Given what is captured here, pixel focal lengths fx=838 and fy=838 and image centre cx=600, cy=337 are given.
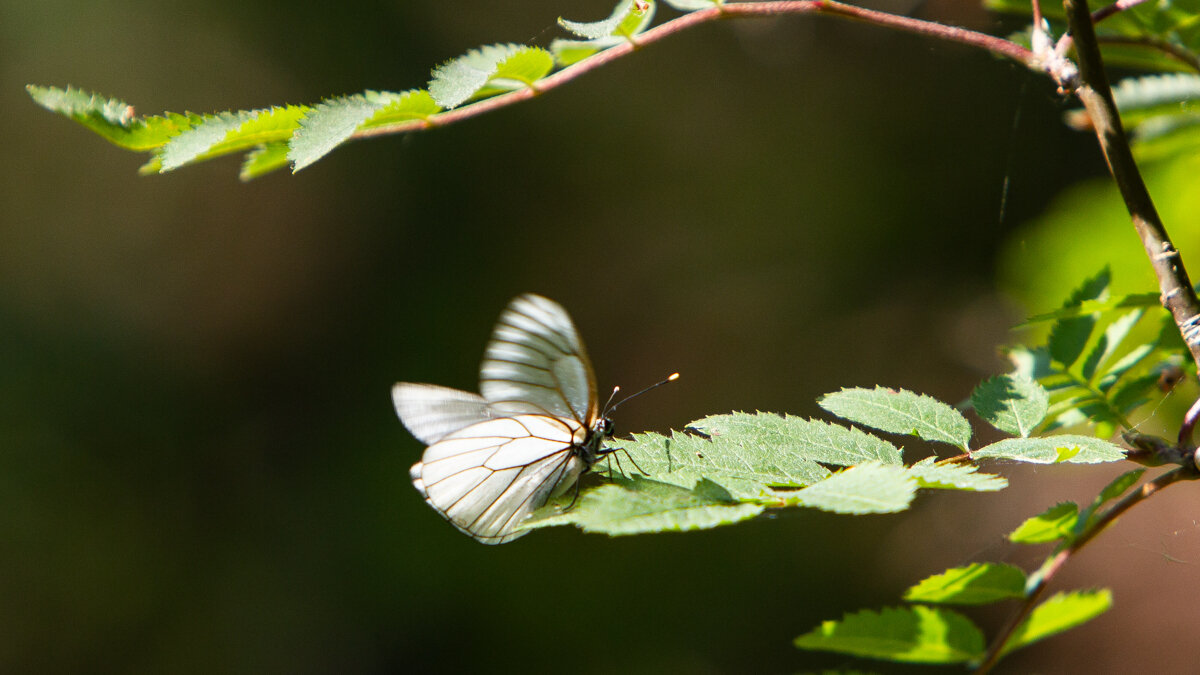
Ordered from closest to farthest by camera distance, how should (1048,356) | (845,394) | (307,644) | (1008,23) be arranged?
1. (845,394)
2. (1048,356)
3. (1008,23)
4. (307,644)

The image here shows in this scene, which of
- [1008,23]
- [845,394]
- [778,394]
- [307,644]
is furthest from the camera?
[778,394]

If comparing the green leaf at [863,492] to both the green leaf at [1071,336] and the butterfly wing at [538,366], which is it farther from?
the green leaf at [1071,336]

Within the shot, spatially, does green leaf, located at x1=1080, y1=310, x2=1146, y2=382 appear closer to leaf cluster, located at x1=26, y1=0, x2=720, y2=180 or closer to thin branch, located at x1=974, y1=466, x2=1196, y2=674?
thin branch, located at x1=974, y1=466, x2=1196, y2=674

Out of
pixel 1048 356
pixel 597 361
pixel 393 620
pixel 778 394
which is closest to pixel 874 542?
pixel 778 394

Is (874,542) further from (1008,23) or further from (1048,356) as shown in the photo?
(1048,356)

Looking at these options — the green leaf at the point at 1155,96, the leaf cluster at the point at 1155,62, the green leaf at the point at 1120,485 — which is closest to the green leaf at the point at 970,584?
the green leaf at the point at 1120,485

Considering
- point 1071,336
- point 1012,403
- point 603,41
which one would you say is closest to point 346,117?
point 603,41

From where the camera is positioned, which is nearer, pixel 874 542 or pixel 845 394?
pixel 845 394
